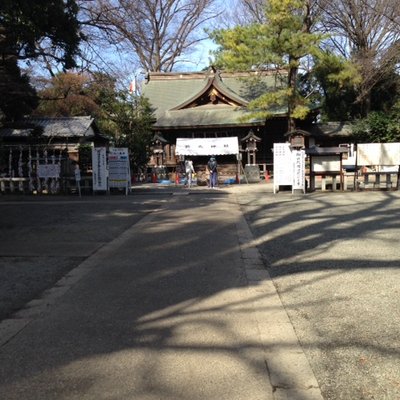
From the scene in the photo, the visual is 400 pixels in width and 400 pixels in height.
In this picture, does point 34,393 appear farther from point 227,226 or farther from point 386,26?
point 386,26

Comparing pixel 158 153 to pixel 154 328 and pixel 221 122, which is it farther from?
pixel 154 328

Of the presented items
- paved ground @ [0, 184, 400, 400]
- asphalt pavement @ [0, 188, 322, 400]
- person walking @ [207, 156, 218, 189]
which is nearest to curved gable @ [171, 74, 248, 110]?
person walking @ [207, 156, 218, 189]

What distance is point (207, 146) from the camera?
29188mm

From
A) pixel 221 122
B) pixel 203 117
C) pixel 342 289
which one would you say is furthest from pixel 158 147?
pixel 342 289

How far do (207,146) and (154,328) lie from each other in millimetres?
24833

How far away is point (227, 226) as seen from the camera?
11094 millimetres

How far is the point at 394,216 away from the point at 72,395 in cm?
1012

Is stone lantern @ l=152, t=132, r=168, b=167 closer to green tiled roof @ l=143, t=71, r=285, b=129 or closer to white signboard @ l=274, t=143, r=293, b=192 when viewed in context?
green tiled roof @ l=143, t=71, r=285, b=129

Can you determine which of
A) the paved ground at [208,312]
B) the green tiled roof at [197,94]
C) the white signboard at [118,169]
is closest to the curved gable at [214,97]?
the green tiled roof at [197,94]

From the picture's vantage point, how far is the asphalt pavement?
3592 mm

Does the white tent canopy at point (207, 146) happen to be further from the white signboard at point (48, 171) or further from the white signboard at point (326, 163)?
the white signboard at point (48, 171)

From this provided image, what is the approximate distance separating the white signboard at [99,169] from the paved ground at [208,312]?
9.04m

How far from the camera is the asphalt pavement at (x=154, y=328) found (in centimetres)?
359

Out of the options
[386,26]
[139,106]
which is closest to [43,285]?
[139,106]
